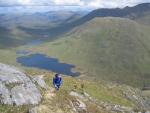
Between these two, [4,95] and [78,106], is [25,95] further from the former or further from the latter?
[78,106]

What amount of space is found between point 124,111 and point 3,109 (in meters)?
29.3

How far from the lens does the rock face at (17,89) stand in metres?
38.8

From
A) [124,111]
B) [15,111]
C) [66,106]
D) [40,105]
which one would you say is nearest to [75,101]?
[66,106]

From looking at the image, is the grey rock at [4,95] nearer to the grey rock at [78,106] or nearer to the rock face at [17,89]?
the rock face at [17,89]

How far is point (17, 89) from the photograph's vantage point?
40469 mm

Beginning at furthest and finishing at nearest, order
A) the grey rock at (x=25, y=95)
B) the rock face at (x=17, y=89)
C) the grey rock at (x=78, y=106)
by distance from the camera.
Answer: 1. the grey rock at (x=78, y=106)
2. the grey rock at (x=25, y=95)
3. the rock face at (x=17, y=89)

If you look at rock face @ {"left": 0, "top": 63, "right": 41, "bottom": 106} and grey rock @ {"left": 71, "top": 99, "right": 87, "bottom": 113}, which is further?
grey rock @ {"left": 71, "top": 99, "right": 87, "bottom": 113}

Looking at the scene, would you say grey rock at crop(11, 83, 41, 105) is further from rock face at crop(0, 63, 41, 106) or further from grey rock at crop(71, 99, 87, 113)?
grey rock at crop(71, 99, 87, 113)

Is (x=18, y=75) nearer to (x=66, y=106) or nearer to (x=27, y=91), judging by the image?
(x=27, y=91)

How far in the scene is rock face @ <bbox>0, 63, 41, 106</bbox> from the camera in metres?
38.8

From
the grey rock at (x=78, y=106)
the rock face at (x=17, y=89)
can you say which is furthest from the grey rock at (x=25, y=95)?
the grey rock at (x=78, y=106)

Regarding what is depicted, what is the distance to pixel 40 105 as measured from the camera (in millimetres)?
39500

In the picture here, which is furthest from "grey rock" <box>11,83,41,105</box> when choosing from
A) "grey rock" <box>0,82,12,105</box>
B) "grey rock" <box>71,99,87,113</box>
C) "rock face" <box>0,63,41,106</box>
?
"grey rock" <box>71,99,87,113</box>

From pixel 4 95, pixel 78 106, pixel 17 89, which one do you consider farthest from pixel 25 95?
pixel 78 106
